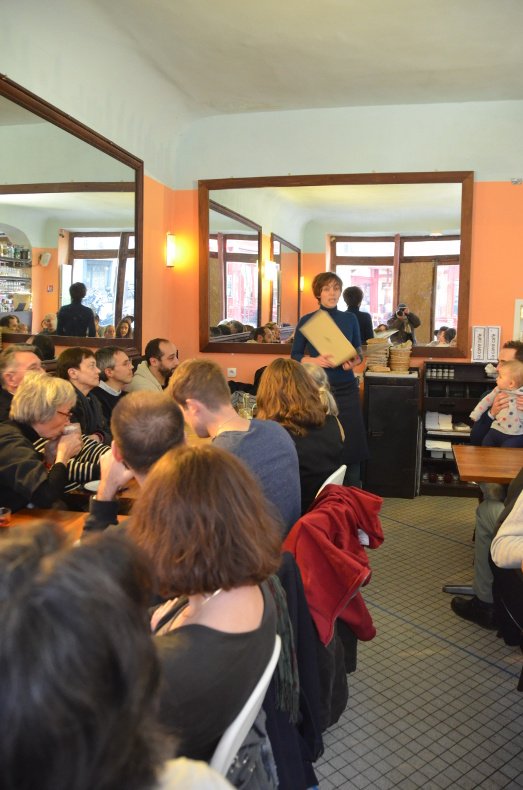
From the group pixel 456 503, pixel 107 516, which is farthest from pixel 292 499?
pixel 456 503

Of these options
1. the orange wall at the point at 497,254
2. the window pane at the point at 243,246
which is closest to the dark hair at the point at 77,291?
the window pane at the point at 243,246

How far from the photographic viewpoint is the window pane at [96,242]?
477cm

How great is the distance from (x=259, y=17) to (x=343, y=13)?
509 mm

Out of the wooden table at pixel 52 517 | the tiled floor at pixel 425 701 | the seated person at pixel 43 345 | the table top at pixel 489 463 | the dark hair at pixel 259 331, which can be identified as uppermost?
the dark hair at pixel 259 331

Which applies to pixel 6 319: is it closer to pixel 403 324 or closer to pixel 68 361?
pixel 68 361

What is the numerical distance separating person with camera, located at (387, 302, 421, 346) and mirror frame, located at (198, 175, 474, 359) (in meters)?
0.14

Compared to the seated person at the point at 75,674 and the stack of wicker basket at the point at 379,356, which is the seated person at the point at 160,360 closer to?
the stack of wicker basket at the point at 379,356

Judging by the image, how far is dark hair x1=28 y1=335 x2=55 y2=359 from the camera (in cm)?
424

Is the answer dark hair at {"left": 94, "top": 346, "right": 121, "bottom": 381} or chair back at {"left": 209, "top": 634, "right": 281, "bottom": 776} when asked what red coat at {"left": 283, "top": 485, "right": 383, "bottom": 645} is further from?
dark hair at {"left": 94, "top": 346, "right": 121, "bottom": 381}

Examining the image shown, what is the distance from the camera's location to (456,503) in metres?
5.73

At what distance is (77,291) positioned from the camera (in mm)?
4785

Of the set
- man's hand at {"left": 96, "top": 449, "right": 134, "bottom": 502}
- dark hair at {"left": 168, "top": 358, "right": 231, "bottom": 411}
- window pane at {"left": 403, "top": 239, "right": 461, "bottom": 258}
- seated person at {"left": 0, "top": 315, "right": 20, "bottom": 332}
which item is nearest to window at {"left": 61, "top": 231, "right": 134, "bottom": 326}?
seated person at {"left": 0, "top": 315, "right": 20, "bottom": 332}

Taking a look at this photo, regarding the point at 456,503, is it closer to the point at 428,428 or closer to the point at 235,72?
the point at 428,428

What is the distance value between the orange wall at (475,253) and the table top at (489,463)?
85.6 inches
